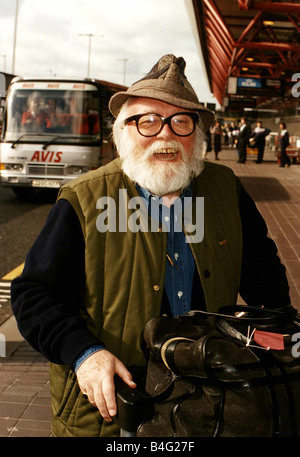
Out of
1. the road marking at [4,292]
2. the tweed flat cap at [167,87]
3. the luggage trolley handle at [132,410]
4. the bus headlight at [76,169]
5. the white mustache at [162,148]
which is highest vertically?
the tweed flat cap at [167,87]

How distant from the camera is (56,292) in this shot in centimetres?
169

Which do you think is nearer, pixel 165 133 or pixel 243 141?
pixel 165 133

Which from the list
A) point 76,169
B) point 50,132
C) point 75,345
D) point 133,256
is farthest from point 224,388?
point 50,132

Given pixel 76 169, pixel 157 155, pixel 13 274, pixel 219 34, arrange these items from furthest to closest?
pixel 219 34 → pixel 76 169 → pixel 13 274 → pixel 157 155

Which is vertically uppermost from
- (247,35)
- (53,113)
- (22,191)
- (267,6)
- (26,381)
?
(247,35)

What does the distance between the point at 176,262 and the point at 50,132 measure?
33.2 ft

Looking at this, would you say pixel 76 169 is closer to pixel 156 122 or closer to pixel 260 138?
pixel 156 122

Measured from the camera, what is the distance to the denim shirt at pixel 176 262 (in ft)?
5.99

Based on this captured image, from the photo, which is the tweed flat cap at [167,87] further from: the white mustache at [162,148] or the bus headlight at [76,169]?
the bus headlight at [76,169]

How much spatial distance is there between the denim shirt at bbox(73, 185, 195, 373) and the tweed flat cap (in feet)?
1.16

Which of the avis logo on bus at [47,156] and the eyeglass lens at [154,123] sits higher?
the eyeglass lens at [154,123]

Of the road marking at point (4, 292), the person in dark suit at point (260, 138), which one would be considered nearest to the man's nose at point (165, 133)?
the road marking at point (4, 292)

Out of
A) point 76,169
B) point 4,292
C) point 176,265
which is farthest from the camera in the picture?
point 76,169

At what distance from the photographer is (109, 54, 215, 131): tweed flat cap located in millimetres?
1863
